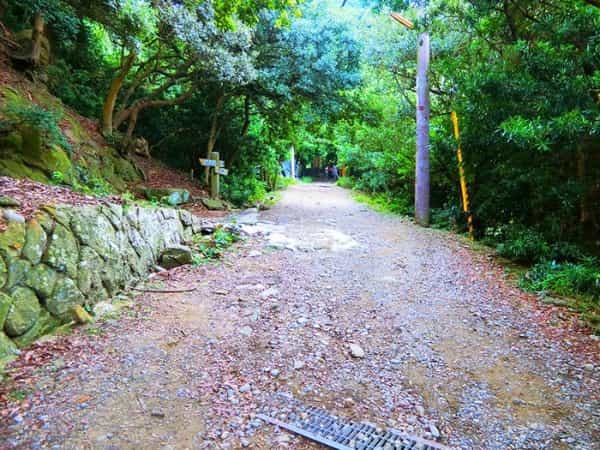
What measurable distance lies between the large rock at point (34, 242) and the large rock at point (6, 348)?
0.57 m

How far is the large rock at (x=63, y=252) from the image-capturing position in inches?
119

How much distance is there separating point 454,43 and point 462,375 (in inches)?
305

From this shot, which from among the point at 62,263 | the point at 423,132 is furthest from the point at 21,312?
the point at 423,132

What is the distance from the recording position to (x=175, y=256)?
15.8 ft

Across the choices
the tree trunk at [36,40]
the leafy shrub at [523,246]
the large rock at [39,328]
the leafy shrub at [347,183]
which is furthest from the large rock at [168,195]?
the leafy shrub at [347,183]

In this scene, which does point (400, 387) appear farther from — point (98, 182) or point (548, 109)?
point (98, 182)

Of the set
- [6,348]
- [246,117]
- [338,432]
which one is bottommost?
[338,432]

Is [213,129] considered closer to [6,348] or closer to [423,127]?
[423,127]

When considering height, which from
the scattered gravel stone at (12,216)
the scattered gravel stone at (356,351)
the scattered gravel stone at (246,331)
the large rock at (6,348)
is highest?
the scattered gravel stone at (12,216)

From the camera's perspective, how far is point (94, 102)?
984cm

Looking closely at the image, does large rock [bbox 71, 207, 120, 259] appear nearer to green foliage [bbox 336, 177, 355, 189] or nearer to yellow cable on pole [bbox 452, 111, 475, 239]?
yellow cable on pole [bbox 452, 111, 475, 239]

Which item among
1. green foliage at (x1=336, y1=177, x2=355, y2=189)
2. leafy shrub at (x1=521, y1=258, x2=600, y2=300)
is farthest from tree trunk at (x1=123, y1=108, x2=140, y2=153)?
green foliage at (x1=336, y1=177, x2=355, y2=189)

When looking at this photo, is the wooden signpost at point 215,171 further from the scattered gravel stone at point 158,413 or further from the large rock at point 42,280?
the scattered gravel stone at point 158,413

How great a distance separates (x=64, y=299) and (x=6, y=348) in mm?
567
